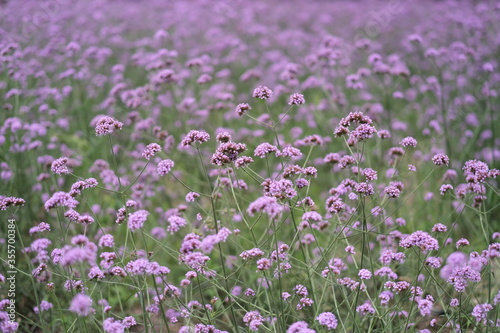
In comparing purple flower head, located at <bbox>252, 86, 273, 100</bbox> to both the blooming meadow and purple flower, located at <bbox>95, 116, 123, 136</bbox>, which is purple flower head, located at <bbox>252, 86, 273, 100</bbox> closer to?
the blooming meadow

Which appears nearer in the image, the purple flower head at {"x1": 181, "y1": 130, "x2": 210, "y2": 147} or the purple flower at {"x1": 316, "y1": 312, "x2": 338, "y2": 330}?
the purple flower at {"x1": 316, "y1": 312, "x2": 338, "y2": 330}

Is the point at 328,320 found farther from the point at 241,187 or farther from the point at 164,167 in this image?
the point at 241,187

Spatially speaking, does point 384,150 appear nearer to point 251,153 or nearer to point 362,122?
point 251,153

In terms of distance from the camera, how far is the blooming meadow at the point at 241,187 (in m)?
2.64

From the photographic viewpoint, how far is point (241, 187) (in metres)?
3.50

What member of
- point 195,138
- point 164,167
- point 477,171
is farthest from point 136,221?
point 477,171

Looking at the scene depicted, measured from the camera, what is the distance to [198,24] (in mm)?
10555

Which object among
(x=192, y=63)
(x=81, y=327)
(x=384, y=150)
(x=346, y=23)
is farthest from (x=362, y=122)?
A: (x=346, y=23)

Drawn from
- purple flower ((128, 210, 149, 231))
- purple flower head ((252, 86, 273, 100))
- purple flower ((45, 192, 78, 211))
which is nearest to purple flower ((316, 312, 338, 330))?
purple flower ((128, 210, 149, 231))

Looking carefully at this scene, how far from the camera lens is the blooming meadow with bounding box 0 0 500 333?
264 centimetres

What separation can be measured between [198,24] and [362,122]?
8378 millimetres

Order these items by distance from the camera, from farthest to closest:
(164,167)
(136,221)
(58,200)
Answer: (164,167)
(58,200)
(136,221)

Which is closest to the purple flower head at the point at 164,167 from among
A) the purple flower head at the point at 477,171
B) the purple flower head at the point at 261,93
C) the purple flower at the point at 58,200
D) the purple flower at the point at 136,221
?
the purple flower at the point at 136,221

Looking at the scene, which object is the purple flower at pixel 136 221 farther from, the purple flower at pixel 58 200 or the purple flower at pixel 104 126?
the purple flower at pixel 104 126
